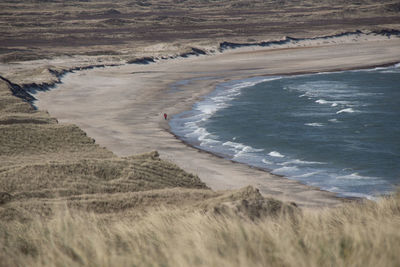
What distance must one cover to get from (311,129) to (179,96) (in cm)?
1817

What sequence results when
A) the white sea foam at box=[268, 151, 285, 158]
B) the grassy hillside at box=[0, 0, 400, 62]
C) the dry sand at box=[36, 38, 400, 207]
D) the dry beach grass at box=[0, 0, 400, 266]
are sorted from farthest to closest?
1. the grassy hillside at box=[0, 0, 400, 62]
2. the white sea foam at box=[268, 151, 285, 158]
3. the dry sand at box=[36, 38, 400, 207]
4. the dry beach grass at box=[0, 0, 400, 266]

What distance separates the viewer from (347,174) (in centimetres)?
2508

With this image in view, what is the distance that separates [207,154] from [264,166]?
3889mm

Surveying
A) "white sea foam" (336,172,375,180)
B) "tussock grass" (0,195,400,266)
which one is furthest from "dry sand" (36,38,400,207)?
"tussock grass" (0,195,400,266)

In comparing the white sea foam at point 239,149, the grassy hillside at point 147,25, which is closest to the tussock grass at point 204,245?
the white sea foam at point 239,149

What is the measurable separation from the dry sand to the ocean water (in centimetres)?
152

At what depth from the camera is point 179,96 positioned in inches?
1966

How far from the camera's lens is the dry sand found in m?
24.7

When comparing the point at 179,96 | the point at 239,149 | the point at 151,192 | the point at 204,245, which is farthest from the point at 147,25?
the point at 204,245

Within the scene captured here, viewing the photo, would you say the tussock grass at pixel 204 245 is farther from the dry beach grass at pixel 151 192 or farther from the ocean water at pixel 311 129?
the ocean water at pixel 311 129

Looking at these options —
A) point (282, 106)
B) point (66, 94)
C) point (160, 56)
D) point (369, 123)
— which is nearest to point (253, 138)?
point (369, 123)

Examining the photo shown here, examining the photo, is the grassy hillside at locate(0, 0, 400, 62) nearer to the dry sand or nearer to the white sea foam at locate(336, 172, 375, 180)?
the dry sand

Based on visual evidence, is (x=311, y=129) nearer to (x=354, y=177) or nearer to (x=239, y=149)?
(x=239, y=149)

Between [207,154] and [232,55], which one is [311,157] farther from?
[232,55]
